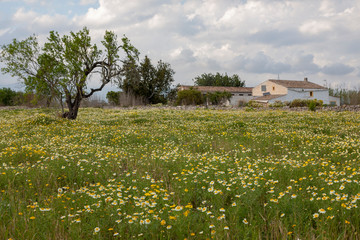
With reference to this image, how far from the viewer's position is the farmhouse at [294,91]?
2753 inches

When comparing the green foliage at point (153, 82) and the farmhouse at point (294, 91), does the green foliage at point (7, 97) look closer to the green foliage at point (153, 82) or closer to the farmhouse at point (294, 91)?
the green foliage at point (153, 82)

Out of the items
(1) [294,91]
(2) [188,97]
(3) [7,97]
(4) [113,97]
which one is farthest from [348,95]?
(3) [7,97]

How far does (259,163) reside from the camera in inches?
272

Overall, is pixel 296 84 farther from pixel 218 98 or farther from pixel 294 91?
pixel 218 98

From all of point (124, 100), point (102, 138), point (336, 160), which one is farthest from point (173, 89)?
point (336, 160)

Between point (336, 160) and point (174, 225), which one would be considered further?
point (336, 160)

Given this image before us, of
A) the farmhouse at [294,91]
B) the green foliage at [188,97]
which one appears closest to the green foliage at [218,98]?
the green foliage at [188,97]

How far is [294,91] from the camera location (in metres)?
72.4

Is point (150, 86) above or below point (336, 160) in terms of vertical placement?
Result: above

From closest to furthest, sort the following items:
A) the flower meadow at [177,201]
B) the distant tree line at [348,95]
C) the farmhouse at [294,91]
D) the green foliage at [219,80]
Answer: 1. the flower meadow at [177,201]
2. the distant tree line at [348,95]
3. the farmhouse at [294,91]
4. the green foliage at [219,80]

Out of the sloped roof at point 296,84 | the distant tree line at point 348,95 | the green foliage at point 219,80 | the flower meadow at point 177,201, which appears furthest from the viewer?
the green foliage at point 219,80

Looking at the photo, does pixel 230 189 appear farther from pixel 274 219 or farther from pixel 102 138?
pixel 102 138

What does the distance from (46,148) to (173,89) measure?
61.8 m

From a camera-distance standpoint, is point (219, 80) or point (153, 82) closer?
point (153, 82)
